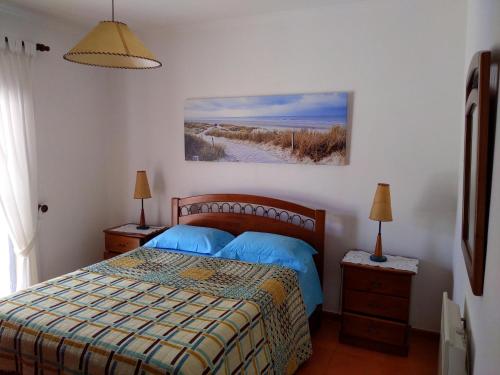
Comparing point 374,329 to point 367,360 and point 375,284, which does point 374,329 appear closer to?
point 367,360

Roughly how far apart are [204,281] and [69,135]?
7.00ft

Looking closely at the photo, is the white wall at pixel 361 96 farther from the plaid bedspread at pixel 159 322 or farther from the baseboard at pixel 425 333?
the plaid bedspread at pixel 159 322

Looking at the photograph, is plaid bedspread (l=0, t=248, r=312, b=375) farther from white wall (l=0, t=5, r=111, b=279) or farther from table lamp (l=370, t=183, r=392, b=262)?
white wall (l=0, t=5, r=111, b=279)

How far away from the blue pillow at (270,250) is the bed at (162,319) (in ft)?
0.33

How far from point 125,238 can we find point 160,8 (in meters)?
2.08

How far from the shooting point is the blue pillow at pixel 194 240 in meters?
3.14

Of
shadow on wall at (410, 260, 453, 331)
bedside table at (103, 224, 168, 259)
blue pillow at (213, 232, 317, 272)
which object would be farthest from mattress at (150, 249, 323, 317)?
bedside table at (103, 224, 168, 259)

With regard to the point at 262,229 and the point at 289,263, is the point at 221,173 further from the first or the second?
the point at 289,263

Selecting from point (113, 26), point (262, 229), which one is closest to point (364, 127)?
point (262, 229)

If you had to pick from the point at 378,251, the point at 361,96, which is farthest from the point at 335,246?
the point at 361,96

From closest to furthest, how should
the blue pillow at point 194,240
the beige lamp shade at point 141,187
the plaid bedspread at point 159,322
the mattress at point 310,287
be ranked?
the plaid bedspread at point 159,322, the mattress at point 310,287, the blue pillow at point 194,240, the beige lamp shade at point 141,187

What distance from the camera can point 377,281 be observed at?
273cm

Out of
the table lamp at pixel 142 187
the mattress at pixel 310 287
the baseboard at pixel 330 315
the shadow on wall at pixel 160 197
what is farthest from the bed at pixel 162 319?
the shadow on wall at pixel 160 197

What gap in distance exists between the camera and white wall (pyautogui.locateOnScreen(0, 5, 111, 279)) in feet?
10.9
